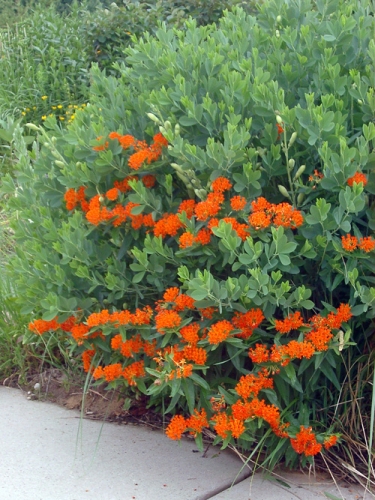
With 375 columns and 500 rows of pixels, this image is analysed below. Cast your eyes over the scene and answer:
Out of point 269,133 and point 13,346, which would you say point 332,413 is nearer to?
point 269,133

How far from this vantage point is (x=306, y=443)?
2.59 metres

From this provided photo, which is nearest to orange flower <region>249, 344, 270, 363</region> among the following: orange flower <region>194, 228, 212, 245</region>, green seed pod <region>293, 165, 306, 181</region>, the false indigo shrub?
the false indigo shrub

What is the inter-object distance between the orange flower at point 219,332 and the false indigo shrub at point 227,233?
0.06 meters

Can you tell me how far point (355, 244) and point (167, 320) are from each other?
730 mm

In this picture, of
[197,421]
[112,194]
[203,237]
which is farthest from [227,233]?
[197,421]

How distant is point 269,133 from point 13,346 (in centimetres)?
197

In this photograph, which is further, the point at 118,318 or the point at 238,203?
the point at 118,318

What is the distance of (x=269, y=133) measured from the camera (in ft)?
8.76

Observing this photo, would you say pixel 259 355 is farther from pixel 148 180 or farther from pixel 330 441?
pixel 148 180

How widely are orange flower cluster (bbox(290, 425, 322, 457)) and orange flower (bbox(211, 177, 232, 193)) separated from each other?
3.08ft

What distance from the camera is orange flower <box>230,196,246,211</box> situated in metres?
2.54

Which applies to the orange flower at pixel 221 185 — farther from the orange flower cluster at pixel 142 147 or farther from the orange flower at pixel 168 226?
the orange flower cluster at pixel 142 147

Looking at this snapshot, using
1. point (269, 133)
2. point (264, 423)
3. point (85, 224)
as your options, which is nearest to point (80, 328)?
point (85, 224)

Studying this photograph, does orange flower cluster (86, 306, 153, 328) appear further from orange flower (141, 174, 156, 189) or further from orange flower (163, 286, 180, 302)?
orange flower (141, 174, 156, 189)
